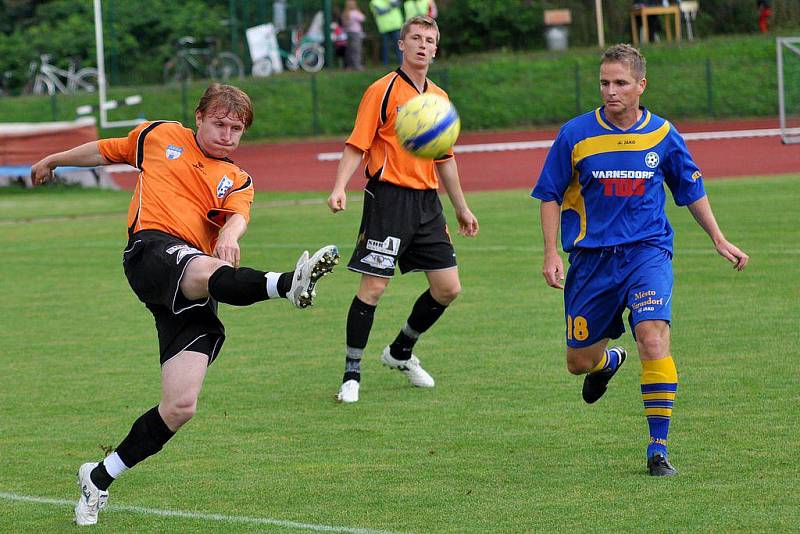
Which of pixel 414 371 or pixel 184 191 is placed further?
pixel 414 371

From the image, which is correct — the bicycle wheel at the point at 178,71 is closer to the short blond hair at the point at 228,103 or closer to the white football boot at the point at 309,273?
the short blond hair at the point at 228,103

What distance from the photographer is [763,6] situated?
3662 cm

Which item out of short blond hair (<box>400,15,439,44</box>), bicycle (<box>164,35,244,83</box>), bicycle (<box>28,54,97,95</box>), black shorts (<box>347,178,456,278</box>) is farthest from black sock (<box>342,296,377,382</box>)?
bicycle (<box>28,54,97,95</box>)

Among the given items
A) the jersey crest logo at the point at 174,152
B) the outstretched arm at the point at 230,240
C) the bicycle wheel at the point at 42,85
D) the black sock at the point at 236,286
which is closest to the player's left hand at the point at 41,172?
the jersey crest logo at the point at 174,152

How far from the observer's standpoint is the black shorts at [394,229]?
8.38m

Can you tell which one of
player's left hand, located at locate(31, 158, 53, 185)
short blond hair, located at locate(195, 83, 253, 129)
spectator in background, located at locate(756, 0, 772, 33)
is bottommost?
player's left hand, located at locate(31, 158, 53, 185)

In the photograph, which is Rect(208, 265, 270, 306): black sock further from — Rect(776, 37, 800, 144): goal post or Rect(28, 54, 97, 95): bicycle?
Rect(28, 54, 97, 95): bicycle

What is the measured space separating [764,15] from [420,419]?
103 feet

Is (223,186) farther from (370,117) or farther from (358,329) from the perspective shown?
(358,329)

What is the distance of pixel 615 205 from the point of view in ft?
21.8

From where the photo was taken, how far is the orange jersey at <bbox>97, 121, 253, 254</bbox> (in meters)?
6.15

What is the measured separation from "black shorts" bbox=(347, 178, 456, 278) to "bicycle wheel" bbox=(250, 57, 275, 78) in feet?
97.1

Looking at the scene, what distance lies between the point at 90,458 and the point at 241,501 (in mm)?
1300

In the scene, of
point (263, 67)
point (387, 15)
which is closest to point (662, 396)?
point (387, 15)
